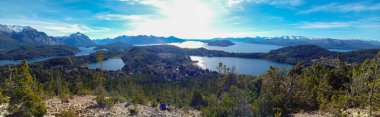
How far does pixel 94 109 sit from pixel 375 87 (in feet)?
95.7

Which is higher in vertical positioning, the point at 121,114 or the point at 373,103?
the point at 373,103

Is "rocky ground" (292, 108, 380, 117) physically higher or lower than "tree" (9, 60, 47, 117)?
lower

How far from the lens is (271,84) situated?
115 feet

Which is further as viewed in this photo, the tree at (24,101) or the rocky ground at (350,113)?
the rocky ground at (350,113)

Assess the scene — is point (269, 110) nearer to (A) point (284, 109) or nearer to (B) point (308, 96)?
(A) point (284, 109)

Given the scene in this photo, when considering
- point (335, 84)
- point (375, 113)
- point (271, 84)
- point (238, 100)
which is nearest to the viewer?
point (375, 113)

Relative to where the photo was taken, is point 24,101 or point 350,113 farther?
point 350,113

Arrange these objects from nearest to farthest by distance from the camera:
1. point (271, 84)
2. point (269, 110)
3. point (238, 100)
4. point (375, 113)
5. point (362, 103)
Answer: point (375, 113) < point (362, 103) < point (238, 100) < point (269, 110) < point (271, 84)

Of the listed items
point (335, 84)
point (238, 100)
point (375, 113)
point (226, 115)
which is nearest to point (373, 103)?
point (375, 113)

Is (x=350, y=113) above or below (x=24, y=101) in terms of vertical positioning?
below

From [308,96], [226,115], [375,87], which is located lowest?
[226,115]

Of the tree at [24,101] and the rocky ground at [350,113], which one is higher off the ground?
the tree at [24,101]

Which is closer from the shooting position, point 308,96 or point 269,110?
point 269,110

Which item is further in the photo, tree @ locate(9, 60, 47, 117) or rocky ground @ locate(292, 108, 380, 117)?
rocky ground @ locate(292, 108, 380, 117)
